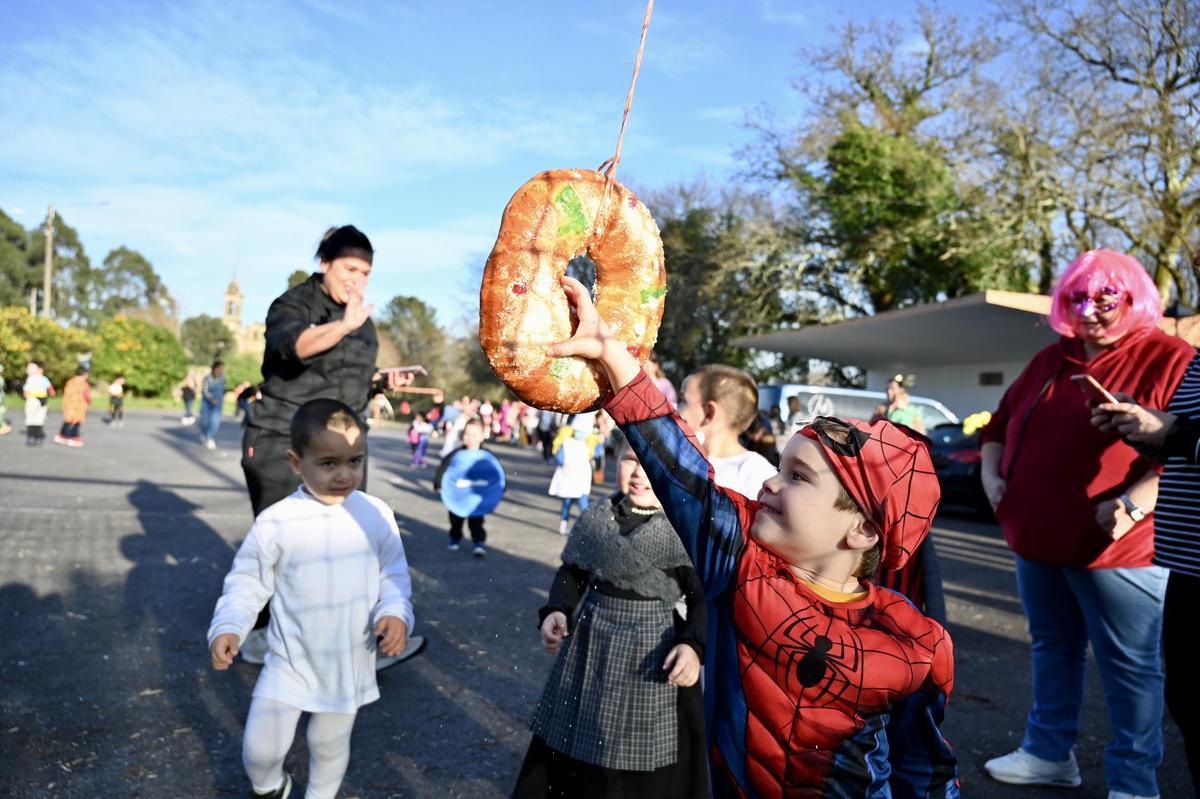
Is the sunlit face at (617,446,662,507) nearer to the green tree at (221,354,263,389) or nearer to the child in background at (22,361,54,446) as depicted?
the child in background at (22,361,54,446)

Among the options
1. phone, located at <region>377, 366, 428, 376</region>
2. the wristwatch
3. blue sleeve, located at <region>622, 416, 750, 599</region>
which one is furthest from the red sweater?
phone, located at <region>377, 366, 428, 376</region>

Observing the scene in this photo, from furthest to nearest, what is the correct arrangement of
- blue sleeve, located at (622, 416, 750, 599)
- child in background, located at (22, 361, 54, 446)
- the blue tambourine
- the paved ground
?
child in background, located at (22, 361, 54, 446), the blue tambourine, the paved ground, blue sleeve, located at (622, 416, 750, 599)

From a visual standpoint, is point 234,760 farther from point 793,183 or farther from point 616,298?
point 793,183

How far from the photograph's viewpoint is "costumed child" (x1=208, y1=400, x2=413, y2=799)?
2.52m

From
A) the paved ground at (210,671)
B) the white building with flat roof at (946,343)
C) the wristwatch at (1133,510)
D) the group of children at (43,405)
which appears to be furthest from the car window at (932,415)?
the group of children at (43,405)

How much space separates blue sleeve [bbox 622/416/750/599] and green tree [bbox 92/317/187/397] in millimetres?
49094

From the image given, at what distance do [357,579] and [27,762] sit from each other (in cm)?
153

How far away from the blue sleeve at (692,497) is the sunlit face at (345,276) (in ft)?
7.93

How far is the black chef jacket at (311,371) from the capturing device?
3570 mm

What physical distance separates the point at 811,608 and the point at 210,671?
12.1ft

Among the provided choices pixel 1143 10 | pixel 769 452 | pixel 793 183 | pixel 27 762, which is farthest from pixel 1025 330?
pixel 27 762

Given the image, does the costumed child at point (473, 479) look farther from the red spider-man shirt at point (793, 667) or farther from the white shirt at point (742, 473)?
the red spider-man shirt at point (793, 667)

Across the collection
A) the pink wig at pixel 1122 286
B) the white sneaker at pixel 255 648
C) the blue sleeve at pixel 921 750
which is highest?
the pink wig at pixel 1122 286


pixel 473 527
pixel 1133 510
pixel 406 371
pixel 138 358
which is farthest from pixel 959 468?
pixel 138 358
